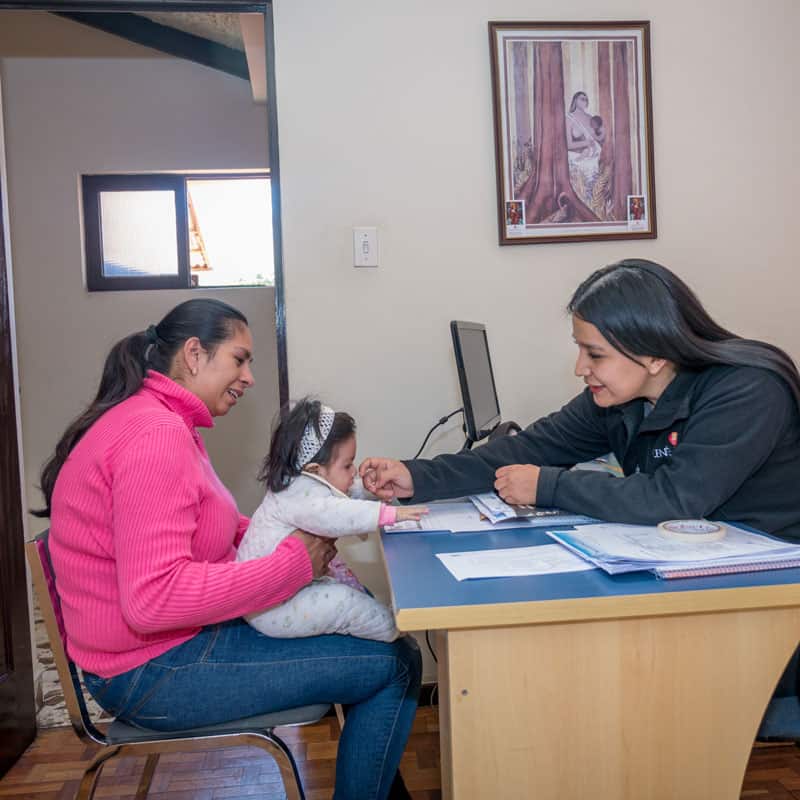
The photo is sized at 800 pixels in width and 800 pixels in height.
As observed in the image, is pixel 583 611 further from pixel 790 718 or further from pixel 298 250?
pixel 298 250

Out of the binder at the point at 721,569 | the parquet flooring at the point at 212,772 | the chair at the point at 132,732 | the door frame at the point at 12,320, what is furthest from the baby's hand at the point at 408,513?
the door frame at the point at 12,320

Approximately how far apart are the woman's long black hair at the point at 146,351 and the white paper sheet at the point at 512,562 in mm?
663

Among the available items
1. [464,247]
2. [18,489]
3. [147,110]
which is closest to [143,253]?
[147,110]

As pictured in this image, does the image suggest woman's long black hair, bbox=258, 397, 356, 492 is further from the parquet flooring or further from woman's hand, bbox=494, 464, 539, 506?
the parquet flooring

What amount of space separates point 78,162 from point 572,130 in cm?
292

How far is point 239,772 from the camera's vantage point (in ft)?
7.25

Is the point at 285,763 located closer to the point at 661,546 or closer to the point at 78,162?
the point at 661,546

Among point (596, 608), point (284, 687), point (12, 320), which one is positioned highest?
point (12, 320)

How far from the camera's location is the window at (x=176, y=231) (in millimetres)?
4438

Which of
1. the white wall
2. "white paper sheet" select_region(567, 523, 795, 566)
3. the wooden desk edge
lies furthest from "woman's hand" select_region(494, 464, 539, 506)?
the white wall

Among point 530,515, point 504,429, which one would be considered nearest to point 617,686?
point 530,515

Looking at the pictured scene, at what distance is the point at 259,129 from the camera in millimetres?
4430

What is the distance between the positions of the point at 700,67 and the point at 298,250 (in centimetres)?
141

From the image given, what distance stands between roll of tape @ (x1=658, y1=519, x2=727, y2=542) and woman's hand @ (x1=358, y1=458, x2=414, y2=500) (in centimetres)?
62
